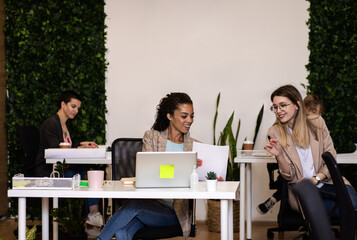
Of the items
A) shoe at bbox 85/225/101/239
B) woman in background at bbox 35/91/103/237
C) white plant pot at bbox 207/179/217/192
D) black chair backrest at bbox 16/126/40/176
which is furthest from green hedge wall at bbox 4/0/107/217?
white plant pot at bbox 207/179/217/192

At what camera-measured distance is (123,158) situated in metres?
3.18

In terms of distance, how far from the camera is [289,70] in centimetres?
510

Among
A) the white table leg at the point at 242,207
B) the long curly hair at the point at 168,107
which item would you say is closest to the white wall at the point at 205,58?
the white table leg at the point at 242,207

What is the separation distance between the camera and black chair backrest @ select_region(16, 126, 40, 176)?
162 inches

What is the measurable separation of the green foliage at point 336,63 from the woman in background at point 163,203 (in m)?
2.26

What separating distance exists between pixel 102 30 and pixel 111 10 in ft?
0.87

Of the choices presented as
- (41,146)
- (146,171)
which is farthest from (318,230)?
(41,146)

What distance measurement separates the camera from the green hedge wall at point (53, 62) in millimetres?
5324

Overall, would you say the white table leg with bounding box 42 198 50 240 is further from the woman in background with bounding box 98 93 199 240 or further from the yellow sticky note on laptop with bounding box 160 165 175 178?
the yellow sticky note on laptop with bounding box 160 165 175 178

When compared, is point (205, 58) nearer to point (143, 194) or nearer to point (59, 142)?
point (59, 142)

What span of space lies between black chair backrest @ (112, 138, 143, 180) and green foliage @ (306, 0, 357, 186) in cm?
263

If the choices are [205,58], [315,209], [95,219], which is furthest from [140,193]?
[205,58]

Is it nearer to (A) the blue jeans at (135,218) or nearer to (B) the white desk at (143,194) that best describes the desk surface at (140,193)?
(B) the white desk at (143,194)

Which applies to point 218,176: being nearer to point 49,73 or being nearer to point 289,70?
point 289,70
